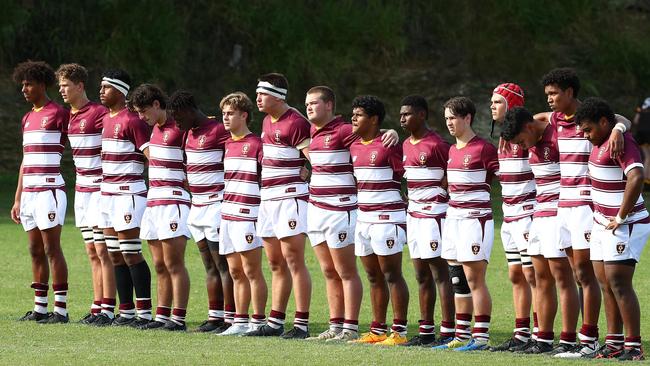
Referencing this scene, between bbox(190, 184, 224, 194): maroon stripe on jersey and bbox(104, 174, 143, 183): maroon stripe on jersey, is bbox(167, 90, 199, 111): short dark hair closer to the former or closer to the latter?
bbox(190, 184, 224, 194): maroon stripe on jersey

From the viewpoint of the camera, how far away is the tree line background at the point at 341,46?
3120 cm

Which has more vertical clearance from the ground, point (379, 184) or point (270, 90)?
point (270, 90)

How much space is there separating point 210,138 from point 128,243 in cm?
121

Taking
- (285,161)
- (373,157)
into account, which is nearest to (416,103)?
(373,157)

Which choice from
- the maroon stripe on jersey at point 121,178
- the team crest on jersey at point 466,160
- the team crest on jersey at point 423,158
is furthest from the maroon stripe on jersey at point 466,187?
the maroon stripe on jersey at point 121,178

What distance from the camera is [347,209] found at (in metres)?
11.9

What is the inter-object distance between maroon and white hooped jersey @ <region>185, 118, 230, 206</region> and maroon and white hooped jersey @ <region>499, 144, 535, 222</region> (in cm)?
251

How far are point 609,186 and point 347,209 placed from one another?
230 cm

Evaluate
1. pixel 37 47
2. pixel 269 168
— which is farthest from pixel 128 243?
pixel 37 47

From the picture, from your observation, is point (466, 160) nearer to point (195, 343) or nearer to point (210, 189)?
point (210, 189)

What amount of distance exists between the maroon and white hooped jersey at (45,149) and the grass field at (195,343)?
125cm

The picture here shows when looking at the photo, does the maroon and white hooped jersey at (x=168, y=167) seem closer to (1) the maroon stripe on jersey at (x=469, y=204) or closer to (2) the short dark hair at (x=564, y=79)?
(1) the maroon stripe on jersey at (x=469, y=204)

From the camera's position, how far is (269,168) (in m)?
12.2

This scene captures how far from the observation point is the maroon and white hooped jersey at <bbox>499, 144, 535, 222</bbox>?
36.9 feet
